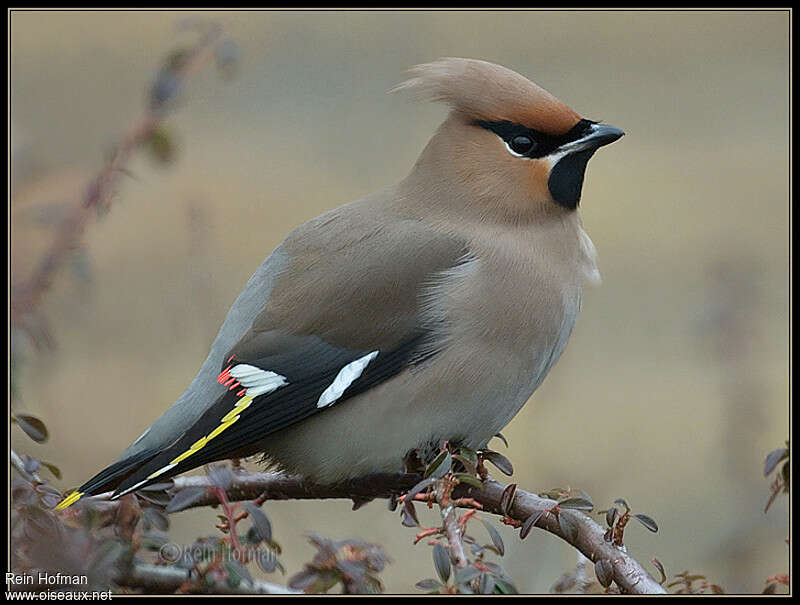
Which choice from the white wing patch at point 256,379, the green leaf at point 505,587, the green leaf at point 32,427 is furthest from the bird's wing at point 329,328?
the green leaf at point 505,587

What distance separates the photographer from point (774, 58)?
9180mm

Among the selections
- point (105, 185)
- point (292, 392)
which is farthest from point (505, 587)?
point (292, 392)

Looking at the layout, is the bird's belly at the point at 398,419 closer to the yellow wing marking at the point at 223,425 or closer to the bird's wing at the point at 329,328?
the bird's wing at the point at 329,328

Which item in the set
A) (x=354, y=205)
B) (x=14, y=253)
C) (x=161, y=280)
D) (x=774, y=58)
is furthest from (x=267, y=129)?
(x=14, y=253)

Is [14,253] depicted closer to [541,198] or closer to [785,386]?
[541,198]

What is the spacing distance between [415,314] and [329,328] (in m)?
0.23

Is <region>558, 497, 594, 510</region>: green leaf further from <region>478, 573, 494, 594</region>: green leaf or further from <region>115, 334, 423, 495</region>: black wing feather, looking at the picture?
<region>115, 334, 423, 495</region>: black wing feather

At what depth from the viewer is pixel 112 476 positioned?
9.30ft

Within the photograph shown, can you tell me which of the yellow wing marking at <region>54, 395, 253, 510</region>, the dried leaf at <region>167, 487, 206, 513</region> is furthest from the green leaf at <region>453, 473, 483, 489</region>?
the yellow wing marking at <region>54, 395, 253, 510</region>

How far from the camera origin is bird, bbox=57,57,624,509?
3.24 m

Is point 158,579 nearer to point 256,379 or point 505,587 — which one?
point 505,587

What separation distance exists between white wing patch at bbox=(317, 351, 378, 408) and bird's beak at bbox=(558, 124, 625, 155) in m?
0.84

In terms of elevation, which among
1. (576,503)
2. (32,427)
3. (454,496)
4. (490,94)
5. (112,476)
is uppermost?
(490,94)

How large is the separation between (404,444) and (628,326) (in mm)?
3938
